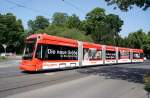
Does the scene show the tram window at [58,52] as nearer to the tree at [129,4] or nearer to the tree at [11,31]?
the tree at [129,4]

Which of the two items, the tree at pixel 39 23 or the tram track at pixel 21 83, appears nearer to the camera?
the tram track at pixel 21 83

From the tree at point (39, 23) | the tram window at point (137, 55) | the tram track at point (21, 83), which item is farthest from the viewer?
the tree at point (39, 23)

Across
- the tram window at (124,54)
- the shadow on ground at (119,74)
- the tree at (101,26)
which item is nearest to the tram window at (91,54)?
the shadow on ground at (119,74)

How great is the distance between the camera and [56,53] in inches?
1061

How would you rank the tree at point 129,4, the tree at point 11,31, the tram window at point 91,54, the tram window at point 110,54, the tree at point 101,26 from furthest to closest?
the tree at point 11,31, the tree at point 101,26, the tram window at point 110,54, the tram window at point 91,54, the tree at point 129,4

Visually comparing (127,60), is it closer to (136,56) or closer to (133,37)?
(136,56)

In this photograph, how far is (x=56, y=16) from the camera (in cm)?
14712

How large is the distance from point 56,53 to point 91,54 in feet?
33.5

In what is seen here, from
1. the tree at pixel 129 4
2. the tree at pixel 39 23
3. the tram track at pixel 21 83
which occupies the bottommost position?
the tram track at pixel 21 83

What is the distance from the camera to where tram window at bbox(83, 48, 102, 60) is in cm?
3456

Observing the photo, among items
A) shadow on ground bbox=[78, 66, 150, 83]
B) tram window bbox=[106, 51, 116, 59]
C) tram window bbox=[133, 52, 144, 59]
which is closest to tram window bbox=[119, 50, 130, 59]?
tram window bbox=[106, 51, 116, 59]

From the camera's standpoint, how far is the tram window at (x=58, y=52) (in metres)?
25.2

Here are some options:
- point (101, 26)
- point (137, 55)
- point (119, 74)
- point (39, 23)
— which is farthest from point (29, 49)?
point (39, 23)

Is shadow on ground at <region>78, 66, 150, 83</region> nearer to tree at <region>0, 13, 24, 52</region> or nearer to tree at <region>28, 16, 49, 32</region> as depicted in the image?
tree at <region>0, 13, 24, 52</region>
